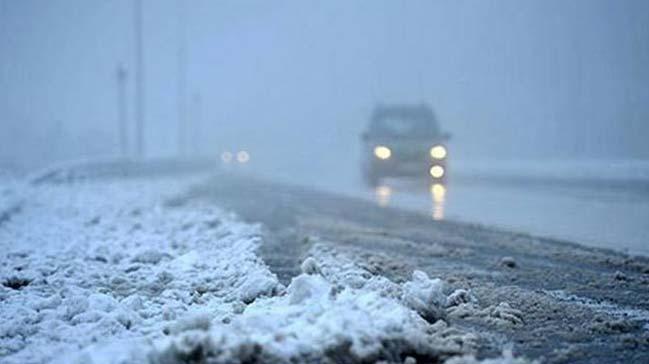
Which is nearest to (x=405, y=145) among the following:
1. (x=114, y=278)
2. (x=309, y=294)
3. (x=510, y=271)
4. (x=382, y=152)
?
(x=382, y=152)

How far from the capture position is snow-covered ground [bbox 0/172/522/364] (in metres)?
4.04

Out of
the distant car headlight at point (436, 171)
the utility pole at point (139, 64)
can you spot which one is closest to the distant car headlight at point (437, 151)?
the distant car headlight at point (436, 171)

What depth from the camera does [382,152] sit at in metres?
21.8

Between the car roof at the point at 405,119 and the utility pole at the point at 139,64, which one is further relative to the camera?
the utility pole at the point at 139,64

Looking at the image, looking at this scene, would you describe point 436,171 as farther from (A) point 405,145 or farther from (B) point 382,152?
(B) point 382,152

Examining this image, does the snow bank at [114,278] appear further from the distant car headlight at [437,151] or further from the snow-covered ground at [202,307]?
the distant car headlight at [437,151]

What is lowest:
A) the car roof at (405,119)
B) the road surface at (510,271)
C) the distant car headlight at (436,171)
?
the distant car headlight at (436,171)

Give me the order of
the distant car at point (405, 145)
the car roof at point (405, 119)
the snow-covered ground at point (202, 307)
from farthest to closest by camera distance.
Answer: the car roof at point (405, 119), the distant car at point (405, 145), the snow-covered ground at point (202, 307)

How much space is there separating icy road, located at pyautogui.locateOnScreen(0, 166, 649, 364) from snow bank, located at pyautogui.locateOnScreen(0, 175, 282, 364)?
0.06 ft

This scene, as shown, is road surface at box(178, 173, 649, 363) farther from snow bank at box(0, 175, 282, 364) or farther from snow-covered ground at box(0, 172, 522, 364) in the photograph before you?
snow bank at box(0, 175, 282, 364)

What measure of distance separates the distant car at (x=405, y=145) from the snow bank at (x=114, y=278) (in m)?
8.90

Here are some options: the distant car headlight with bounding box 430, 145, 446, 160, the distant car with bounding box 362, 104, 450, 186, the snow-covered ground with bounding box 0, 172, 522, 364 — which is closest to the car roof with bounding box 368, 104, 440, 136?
the distant car with bounding box 362, 104, 450, 186

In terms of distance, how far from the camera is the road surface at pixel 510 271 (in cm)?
493

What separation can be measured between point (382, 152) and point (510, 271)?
Result: 46.5 ft
